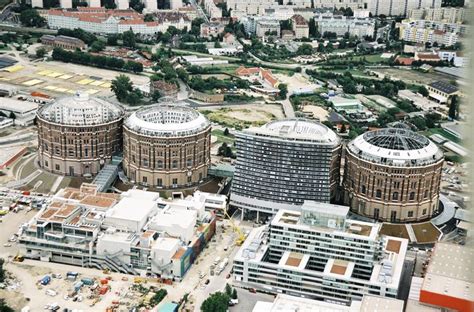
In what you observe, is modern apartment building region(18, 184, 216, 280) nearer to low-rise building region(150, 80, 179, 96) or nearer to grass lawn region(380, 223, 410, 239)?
grass lawn region(380, 223, 410, 239)

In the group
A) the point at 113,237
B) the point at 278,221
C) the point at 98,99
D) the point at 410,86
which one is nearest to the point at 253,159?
the point at 278,221

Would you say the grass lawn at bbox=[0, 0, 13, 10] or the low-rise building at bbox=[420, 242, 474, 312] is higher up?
the grass lawn at bbox=[0, 0, 13, 10]

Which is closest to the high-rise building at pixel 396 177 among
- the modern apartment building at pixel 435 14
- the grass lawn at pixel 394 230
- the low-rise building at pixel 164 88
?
the grass lawn at pixel 394 230

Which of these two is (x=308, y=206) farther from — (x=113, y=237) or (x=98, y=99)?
(x=98, y=99)

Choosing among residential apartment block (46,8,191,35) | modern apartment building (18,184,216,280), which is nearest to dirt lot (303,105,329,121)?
modern apartment building (18,184,216,280)

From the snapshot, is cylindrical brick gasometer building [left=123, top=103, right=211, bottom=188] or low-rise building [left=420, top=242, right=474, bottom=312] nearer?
low-rise building [left=420, top=242, right=474, bottom=312]

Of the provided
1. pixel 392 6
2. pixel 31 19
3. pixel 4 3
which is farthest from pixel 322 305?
pixel 392 6

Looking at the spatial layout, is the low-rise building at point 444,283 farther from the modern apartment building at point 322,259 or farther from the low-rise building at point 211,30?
the low-rise building at point 211,30
